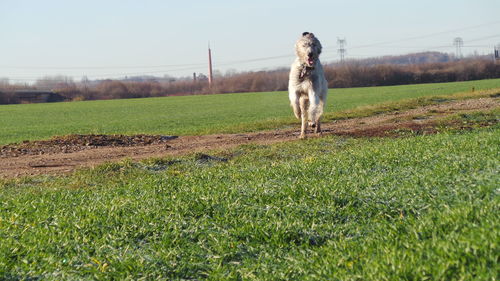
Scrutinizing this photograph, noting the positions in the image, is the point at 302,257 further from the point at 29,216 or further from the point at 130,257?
the point at 29,216

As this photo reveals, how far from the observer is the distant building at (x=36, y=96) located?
77.7 m

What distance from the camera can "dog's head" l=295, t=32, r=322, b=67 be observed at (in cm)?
1431

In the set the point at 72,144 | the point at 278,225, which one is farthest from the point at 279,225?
the point at 72,144

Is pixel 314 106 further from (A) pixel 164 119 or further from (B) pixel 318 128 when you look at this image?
(A) pixel 164 119

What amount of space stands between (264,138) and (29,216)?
33.4ft

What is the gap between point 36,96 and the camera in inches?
3132

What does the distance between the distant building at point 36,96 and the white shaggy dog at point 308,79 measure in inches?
2703

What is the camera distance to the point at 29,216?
635 cm

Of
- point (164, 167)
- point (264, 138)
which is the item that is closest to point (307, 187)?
point (164, 167)

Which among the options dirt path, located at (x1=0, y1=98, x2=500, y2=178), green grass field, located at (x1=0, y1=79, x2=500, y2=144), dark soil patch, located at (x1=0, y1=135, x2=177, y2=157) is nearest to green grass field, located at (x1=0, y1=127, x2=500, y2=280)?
dirt path, located at (x1=0, y1=98, x2=500, y2=178)

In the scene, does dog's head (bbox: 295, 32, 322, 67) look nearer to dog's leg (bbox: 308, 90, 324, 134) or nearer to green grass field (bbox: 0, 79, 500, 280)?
dog's leg (bbox: 308, 90, 324, 134)

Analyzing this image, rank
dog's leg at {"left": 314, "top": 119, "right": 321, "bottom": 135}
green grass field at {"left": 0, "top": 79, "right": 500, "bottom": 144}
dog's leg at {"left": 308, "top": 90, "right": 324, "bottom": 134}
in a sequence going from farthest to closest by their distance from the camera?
1. green grass field at {"left": 0, "top": 79, "right": 500, "bottom": 144}
2. dog's leg at {"left": 314, "top": 119, "right": 321, "bottom": 135}
3. dog's leg at {"left": 308, "top": 90, "right": 324, "bottom": 134}

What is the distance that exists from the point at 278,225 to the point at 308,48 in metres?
9.55

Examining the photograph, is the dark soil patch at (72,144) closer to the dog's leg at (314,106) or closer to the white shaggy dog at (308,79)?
the white shaggy dog at (308,79)
